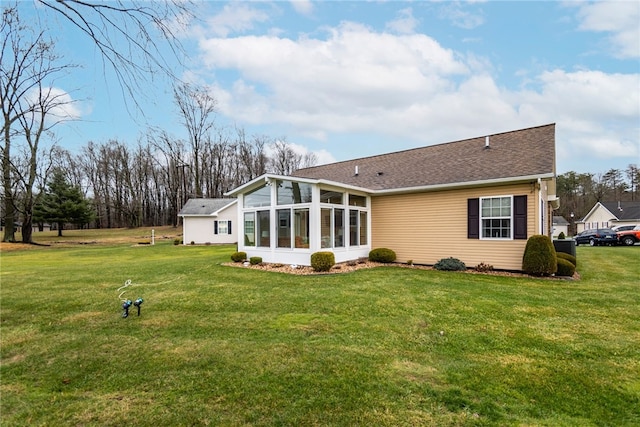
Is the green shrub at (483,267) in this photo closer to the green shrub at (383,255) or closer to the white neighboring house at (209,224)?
the green shrub at (383,255)

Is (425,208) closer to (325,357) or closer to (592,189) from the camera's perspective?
(325,357)

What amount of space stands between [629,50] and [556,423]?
35.3 ft

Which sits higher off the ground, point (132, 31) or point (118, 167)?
point (118, 167)

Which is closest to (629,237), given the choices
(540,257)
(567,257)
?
(567,257)

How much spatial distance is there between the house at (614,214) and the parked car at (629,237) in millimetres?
14276

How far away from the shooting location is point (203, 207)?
25.4 m

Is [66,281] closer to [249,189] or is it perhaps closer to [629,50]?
[249,189]

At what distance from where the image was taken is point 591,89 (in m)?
12.5

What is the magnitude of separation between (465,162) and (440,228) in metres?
2.72

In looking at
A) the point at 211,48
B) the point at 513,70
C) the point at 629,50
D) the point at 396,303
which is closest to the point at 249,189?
the point at 396,303

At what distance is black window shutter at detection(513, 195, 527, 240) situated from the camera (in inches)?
377

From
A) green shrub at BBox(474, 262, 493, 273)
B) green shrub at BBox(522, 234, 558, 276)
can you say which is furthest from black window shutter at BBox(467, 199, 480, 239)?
green shrub at BBox(522, 234, 558, 276)

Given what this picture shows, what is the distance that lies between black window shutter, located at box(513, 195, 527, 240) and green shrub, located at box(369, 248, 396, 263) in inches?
158

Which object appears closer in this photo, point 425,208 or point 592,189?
point 425,208
